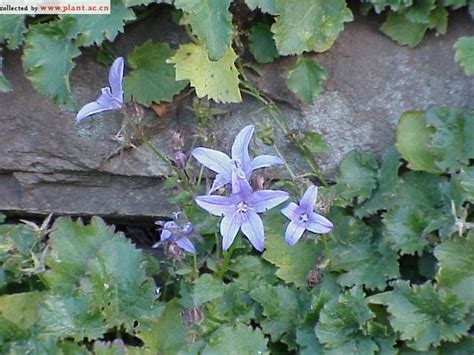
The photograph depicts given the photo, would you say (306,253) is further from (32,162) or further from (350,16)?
(32,162)

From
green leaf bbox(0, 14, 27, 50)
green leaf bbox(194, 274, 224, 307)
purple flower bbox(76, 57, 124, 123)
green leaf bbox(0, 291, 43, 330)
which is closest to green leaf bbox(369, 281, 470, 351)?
green leaf bbox(194, 274, 224, 307)

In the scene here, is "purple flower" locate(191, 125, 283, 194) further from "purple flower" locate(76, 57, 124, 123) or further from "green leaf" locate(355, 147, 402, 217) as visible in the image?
"green leaf" locate(355, 147, 402, 217)

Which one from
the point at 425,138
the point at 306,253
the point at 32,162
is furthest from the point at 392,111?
the point at 32,162

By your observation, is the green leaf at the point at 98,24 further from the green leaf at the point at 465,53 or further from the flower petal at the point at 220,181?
the green leaf at the point at 465,53

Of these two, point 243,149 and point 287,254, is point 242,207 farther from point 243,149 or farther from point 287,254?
point 287,254

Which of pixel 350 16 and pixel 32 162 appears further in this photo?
pixel 32 162

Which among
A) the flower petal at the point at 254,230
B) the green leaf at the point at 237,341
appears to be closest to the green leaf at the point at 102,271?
the green leaf at the point at 237,341
